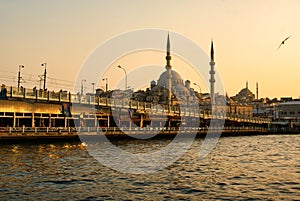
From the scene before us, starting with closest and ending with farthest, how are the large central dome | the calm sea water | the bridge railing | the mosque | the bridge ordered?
the calm sea water → the bridge railing → the bridge → the mosque → the large central dome

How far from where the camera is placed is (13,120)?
2235 inches

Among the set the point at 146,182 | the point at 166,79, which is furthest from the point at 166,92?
the point at 146,182

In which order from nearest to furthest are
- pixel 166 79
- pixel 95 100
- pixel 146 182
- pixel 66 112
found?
pixel 146 182 → pixel 95 100 → pixel 66 112 → pixel 166 79

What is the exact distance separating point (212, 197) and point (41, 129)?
3861cm

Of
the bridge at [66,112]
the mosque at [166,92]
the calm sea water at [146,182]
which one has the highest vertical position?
the mosque at [166,92]

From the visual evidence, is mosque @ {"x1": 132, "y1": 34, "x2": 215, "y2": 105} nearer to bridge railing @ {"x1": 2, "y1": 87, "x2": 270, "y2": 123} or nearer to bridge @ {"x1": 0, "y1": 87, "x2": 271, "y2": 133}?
bridge railing @ {"x1": 2, "y1": 87, "x2": 270, "y2": 123}

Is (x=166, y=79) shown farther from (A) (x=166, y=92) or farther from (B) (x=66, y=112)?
(B) (x=66, y=112)

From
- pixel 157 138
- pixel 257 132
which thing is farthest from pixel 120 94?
pixel 157 138

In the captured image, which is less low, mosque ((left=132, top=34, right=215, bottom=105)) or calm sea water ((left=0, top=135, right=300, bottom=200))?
mosque ((left=132, top=34, right=215, bottom=105))

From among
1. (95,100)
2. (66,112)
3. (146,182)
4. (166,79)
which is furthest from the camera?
(166,79)

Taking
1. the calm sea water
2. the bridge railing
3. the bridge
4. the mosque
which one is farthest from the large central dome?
the calm sea water

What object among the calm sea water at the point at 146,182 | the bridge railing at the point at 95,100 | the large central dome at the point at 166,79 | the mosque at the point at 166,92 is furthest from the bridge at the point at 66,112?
the large central dome at the point at 166,79

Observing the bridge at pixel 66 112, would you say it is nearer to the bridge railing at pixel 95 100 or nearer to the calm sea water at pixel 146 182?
the bridge railing at pixel 95 100

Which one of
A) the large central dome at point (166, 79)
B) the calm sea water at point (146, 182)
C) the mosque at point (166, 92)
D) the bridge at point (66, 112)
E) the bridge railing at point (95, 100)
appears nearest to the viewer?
the calm sea water at point (146, 182)
